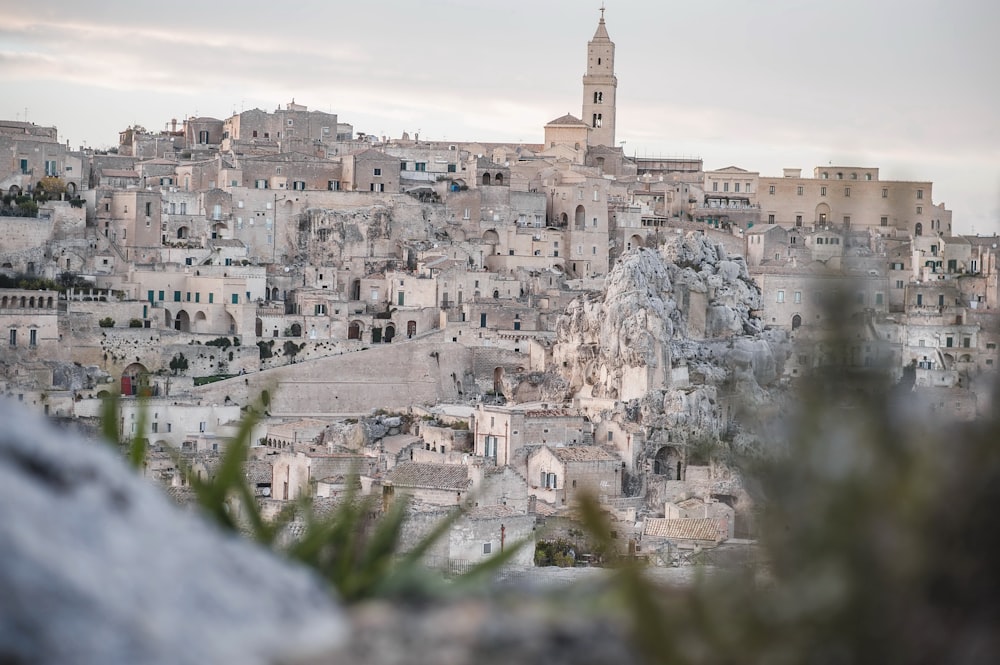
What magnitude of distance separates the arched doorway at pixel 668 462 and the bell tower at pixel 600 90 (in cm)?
3874

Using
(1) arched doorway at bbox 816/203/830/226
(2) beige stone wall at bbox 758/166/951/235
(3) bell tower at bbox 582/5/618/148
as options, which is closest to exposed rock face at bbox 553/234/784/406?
(2) beige stone wall at bbox 758/166/951/235

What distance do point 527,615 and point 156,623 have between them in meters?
0.83

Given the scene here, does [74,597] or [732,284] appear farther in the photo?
[732,284]

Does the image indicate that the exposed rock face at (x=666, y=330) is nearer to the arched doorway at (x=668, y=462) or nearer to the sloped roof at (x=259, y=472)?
the arched doorway at (x=668, y=462)

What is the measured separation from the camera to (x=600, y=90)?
257 ft

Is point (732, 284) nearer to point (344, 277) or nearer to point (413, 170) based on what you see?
point (344, 277)

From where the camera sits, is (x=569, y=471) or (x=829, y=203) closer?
(x=569, y=471)

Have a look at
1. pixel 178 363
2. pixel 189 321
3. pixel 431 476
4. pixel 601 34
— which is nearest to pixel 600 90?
pixel 601 34

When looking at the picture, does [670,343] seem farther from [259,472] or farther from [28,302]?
[28,302]

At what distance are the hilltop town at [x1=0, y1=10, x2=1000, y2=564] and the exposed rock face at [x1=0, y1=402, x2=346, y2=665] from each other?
24157 mm

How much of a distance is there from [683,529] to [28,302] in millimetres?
21926

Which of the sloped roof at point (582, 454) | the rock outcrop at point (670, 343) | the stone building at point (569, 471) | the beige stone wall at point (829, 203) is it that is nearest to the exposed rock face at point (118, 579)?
the stone building at point (569, 471)

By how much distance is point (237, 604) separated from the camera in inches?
145

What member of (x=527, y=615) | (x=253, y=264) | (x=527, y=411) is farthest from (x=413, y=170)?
Answer: (x=527, y=615)
